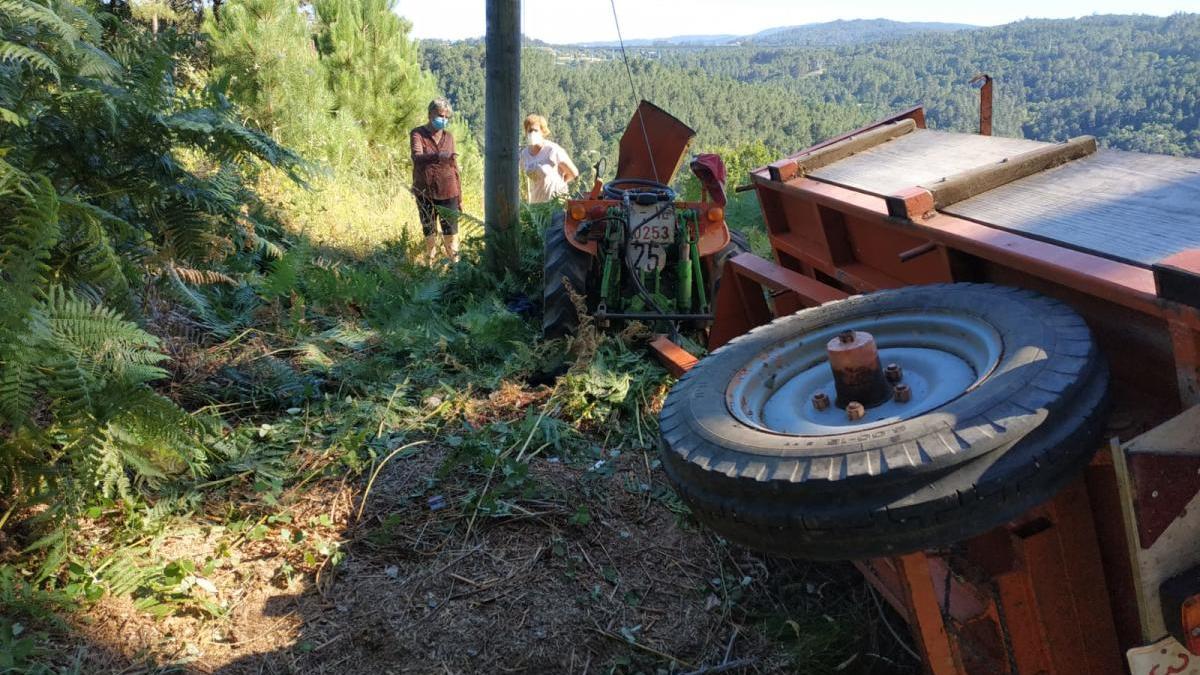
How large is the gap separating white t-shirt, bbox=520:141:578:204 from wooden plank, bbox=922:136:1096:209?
6780mm

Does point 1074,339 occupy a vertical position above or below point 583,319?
above

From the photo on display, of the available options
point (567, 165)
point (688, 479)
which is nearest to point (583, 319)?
point (688, 479)

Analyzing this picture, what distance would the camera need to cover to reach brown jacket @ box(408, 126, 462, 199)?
8.66 m

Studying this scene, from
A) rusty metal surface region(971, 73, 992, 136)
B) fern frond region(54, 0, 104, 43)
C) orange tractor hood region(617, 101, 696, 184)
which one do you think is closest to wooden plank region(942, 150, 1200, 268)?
rusty metal surface region(971, 73, 992, 136)

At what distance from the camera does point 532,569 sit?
3.30m

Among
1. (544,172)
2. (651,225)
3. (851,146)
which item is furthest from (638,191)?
(544,172)

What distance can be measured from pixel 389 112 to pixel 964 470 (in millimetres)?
14564

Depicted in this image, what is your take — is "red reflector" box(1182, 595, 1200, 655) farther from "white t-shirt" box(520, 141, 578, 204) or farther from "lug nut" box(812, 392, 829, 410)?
"white t-shirt" box(520, 141, 578, 204)

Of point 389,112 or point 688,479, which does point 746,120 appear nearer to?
point 389,112

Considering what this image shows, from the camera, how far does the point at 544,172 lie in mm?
9555

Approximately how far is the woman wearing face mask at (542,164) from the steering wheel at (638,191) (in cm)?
308

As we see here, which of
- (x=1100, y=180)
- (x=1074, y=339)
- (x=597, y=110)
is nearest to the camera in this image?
(x=1074, y=339)

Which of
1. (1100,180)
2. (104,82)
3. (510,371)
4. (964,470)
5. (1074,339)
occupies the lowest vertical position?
(510,371)

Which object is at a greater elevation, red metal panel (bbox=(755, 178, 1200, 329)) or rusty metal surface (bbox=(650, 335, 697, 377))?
red metal panel (bbox=(755, 178, 1200, 329))
